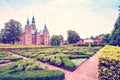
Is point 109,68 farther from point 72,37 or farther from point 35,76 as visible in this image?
point 72,37

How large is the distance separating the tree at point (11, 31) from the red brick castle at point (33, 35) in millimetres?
17154

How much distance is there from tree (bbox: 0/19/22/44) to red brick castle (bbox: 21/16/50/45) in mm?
17154

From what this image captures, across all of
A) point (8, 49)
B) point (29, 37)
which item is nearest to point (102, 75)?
point (8, 49)

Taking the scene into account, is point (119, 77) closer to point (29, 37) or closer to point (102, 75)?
point (102, 75)

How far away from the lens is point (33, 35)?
86.0 meters

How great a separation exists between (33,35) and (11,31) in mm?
25904

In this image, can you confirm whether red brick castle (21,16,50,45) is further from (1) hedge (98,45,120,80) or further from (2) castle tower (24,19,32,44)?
(1) hedge (98,45,120,80)

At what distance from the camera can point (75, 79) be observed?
43.6ft

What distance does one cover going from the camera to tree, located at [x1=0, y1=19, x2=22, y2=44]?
60.3 metres

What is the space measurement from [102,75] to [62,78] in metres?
3.77

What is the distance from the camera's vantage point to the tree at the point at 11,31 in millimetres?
60312

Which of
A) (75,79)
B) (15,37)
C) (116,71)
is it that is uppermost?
A: (15,37)

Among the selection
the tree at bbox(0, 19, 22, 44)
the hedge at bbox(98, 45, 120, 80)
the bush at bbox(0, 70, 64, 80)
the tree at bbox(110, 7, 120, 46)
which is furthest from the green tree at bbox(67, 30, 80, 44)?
the hedge at bbox(98, 45, 120, 80)

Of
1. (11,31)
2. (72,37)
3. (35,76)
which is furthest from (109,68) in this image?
(72,37)
